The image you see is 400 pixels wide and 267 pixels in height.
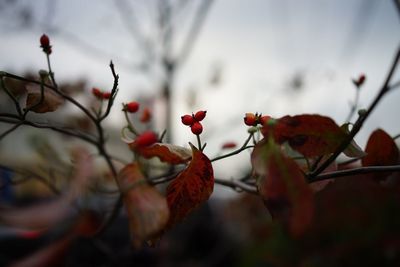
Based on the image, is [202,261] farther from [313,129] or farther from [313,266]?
[313,129]

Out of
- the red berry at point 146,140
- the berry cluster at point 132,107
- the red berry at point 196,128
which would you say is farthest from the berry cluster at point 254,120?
the berry cluster at point 132,107

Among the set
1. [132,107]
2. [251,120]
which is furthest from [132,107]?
[251,120]

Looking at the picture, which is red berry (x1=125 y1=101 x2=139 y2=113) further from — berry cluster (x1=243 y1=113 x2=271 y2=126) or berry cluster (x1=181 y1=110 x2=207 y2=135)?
berry cluster (x1=243 y1=113 x2=271 y2=126)

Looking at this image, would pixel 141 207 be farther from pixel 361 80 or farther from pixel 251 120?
pixel 361 80

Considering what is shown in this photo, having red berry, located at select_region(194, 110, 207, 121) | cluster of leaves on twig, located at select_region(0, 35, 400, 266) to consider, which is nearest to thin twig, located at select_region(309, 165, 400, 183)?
cluster of leaves on twig, located at select_region(0, 35, 400, 266)

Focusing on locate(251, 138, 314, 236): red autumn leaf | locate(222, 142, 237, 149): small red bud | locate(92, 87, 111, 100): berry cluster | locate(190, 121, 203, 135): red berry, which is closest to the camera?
locate(251, 138, 314, 236): red autumn leaf

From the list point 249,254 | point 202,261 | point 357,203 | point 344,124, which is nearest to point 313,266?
point 357,203
